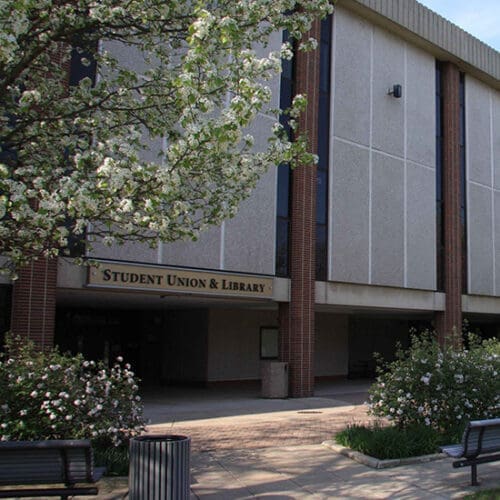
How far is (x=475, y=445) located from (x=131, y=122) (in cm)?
582

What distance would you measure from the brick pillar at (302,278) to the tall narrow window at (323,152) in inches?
17.8

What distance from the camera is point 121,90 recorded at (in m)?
8.05

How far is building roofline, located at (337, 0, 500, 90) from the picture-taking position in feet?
67.6

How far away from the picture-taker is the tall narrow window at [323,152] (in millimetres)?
18719

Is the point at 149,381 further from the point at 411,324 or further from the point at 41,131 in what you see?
the point at 41,131

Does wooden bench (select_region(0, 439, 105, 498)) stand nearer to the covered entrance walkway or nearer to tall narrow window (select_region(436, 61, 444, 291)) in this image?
the covered entrance walkway

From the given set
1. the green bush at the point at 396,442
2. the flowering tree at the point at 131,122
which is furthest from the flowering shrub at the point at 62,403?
the green bush at the point at 396,442

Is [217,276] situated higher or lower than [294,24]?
lower

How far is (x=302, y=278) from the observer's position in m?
17.9

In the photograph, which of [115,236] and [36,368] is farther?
[36,368]

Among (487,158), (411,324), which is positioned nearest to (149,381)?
(411,324)

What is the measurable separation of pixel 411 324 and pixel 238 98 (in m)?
25.5

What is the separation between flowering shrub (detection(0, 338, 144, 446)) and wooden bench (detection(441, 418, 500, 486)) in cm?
401

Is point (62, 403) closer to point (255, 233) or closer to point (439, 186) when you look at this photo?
point (255, 233)
